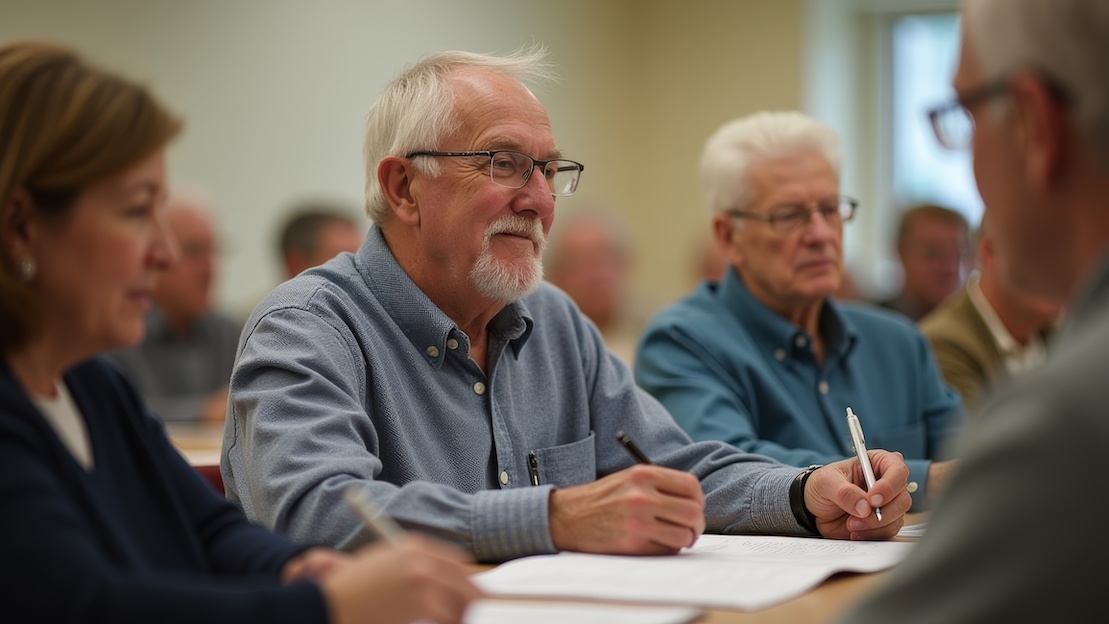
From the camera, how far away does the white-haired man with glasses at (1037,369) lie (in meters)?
0.87

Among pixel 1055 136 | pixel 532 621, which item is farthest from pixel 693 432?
pixel 1055 136

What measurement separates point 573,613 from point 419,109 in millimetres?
1029

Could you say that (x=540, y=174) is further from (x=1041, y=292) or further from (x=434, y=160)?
(x=1041, y=292)

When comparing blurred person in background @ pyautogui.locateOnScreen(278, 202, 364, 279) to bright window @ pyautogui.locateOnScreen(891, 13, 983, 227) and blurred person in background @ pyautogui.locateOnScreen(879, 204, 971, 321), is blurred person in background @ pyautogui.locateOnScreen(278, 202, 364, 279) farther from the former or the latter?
bright window @ pyautogui.locateOnScreen(891, 13, 983, 227)

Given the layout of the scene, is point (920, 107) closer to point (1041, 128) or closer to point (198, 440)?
point (198, 440)

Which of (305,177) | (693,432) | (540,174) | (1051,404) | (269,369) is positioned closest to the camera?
(1051,404)

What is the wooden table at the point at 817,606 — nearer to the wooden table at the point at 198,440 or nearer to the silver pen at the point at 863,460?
the silver pen at the point at 863,460

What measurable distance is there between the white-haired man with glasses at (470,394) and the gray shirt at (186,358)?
3.43 m

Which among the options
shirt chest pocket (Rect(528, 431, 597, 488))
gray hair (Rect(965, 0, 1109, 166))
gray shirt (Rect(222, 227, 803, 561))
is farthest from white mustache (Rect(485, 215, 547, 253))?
gray hair (Rect(965, 0, 1109, 166))

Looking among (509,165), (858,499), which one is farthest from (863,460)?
(509,165)

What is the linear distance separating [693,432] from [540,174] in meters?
0.61

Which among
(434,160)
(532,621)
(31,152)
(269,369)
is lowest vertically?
(532,621)

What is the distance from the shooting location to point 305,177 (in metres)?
5.95

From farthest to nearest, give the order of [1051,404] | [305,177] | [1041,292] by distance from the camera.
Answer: [305,177] < [1041,292] < [1051,404]
